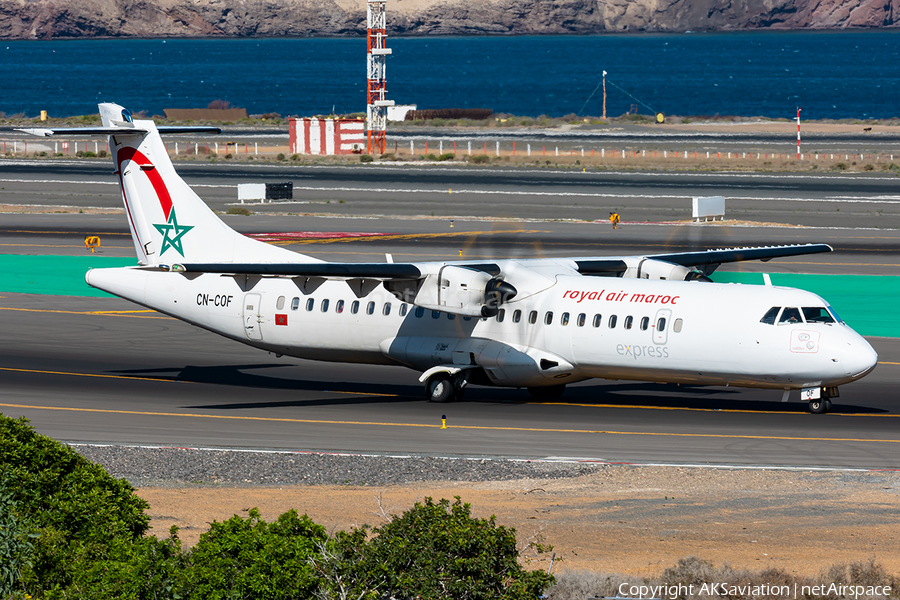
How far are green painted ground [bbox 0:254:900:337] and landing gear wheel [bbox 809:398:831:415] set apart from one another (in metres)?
10.7

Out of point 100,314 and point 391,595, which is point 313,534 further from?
point 100,314

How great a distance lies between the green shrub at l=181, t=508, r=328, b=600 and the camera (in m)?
11.0

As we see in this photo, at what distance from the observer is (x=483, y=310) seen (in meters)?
26.7

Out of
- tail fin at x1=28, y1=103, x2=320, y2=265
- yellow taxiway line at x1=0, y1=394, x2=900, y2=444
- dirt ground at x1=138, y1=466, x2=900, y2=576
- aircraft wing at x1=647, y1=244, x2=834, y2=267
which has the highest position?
tail fin at x1=28, y1=103, x2=320, y2=265

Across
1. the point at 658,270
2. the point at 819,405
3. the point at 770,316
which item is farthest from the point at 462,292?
the point at 819,405

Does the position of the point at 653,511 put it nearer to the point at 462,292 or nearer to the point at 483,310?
the point at 483,310

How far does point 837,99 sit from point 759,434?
187 m

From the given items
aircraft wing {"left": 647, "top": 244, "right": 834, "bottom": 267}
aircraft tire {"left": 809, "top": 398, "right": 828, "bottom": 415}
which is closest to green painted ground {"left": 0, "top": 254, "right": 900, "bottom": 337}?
aircraft wing {"left": 647, "top": 244, "right": 834, "bottom": 267}

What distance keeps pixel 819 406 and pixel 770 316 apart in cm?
239

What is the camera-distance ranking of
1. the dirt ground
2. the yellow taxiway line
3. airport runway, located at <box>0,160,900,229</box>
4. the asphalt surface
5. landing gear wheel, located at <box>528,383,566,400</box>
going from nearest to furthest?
the dirt ground
the asphalt surface
the yellow taxiway line
landing gear wheel, located at <box>528,383,566,400</box>
airport runway, located at <box>0,160,900,229</box>

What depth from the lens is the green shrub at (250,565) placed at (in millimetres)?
10992

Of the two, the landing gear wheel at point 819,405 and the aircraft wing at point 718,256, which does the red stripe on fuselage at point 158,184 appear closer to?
the aircraft wing at point 718,256

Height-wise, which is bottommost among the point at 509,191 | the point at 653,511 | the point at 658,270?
the point at 653,511

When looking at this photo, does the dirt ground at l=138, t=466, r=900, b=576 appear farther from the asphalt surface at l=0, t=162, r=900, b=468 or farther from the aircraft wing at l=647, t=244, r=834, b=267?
the aircraft wing at l=647, t=244, r=834, b=267
